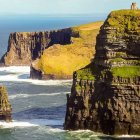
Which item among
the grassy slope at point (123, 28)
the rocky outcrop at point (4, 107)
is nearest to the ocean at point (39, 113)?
the rocky outcrop at point (4, 107)

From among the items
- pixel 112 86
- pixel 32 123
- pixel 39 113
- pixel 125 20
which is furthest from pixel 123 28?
pixel 39 113

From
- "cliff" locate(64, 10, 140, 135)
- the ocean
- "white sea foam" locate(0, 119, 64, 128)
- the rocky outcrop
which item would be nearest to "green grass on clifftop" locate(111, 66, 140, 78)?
"cliff" locate(64, 10, 140, 135)

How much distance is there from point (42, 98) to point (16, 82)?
120 feet

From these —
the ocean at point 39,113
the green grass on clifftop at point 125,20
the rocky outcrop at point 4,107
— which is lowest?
the ocean at point 39,113

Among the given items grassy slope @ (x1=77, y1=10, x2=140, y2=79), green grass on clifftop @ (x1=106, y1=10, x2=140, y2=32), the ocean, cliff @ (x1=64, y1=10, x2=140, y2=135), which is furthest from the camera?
green grass on clifftop @ (x1=106, y1=10, x2=140, y2=32)

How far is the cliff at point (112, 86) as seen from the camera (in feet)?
358

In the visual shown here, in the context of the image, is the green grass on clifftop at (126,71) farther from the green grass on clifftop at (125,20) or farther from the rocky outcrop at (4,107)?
the rocky outcrop at (4,107)

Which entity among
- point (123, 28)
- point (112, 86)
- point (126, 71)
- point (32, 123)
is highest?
point (123, 28)

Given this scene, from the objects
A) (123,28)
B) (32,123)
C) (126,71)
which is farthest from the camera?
(32,123)

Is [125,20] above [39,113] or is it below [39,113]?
above

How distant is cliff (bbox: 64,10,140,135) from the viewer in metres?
109

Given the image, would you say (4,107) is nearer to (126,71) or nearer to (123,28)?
(126,71)

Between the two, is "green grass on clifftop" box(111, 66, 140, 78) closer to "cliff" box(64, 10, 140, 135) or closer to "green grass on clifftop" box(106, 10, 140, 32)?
"cliff" box(64, 10, 140, 135)

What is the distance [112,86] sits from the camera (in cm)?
11012
